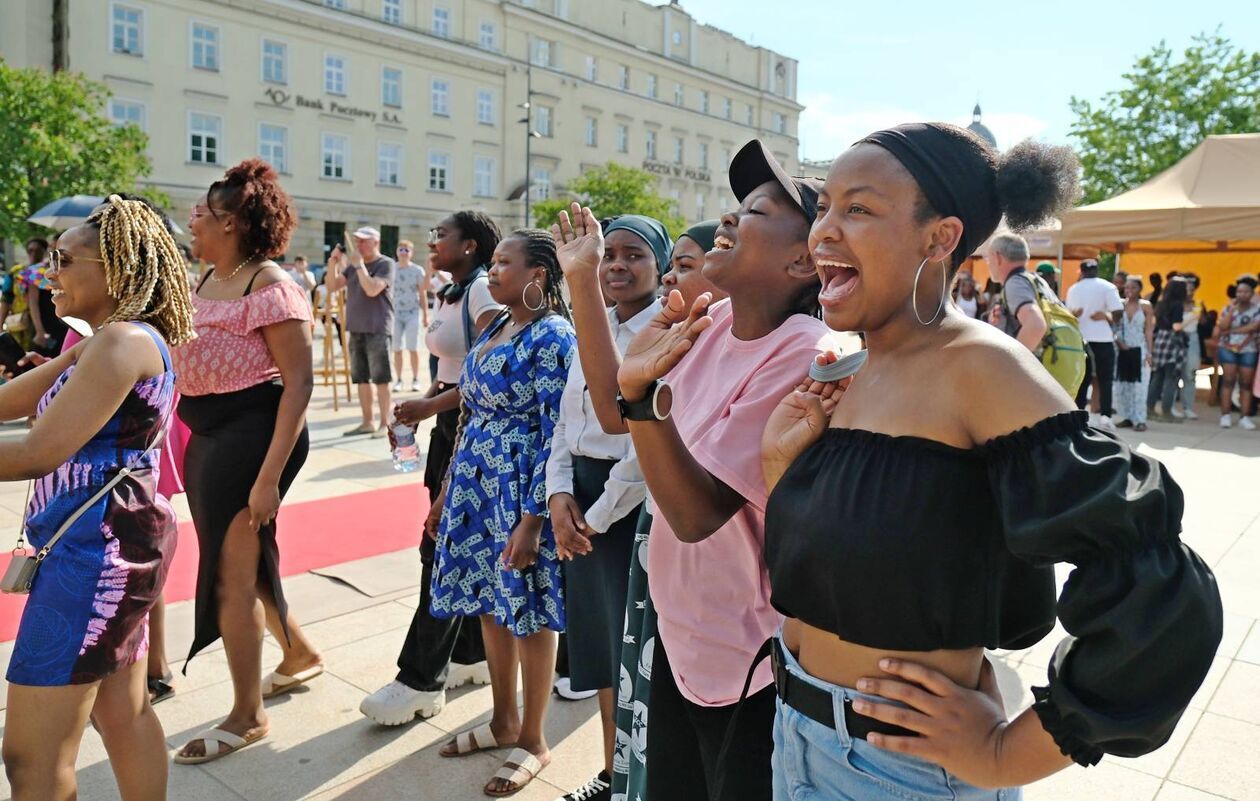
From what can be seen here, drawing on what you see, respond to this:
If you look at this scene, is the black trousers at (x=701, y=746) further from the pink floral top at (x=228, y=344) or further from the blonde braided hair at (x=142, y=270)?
the pink floral top at (x=228, y=344)

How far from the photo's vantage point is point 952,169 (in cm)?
141

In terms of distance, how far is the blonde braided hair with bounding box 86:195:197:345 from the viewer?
259 cm

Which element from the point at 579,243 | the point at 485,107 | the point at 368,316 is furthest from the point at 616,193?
the point at 579,243

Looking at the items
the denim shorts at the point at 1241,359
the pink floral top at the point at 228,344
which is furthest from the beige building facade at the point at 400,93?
the pink floral top at the point at 228,344

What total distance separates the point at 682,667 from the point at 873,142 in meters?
1.16

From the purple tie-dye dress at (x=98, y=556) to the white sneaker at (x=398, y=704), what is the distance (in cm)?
112

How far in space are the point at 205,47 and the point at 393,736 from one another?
3967 centimetres

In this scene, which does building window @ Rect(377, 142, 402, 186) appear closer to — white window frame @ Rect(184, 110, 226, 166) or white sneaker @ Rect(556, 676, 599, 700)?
white window frame @ Rect(184, 110, 226, 166)

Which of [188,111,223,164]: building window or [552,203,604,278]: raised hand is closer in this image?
[552,203,604,278]: raised hand

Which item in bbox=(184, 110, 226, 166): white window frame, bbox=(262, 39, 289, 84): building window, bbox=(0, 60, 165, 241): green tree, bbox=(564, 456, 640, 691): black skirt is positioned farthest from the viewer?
bbox=(262, 39, 289, 84): building window

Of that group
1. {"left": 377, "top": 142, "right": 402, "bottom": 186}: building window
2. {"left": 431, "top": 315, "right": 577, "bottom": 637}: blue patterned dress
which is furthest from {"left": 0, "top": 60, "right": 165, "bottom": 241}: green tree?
{"left": 431, "top": 315, "right": 577, "bottom": 637}: blue patterned dress

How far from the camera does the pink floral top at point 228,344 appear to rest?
3.37 metres

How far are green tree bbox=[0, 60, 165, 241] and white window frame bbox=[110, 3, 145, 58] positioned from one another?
13.0 metres

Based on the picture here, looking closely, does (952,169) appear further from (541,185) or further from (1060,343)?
(541,185)
